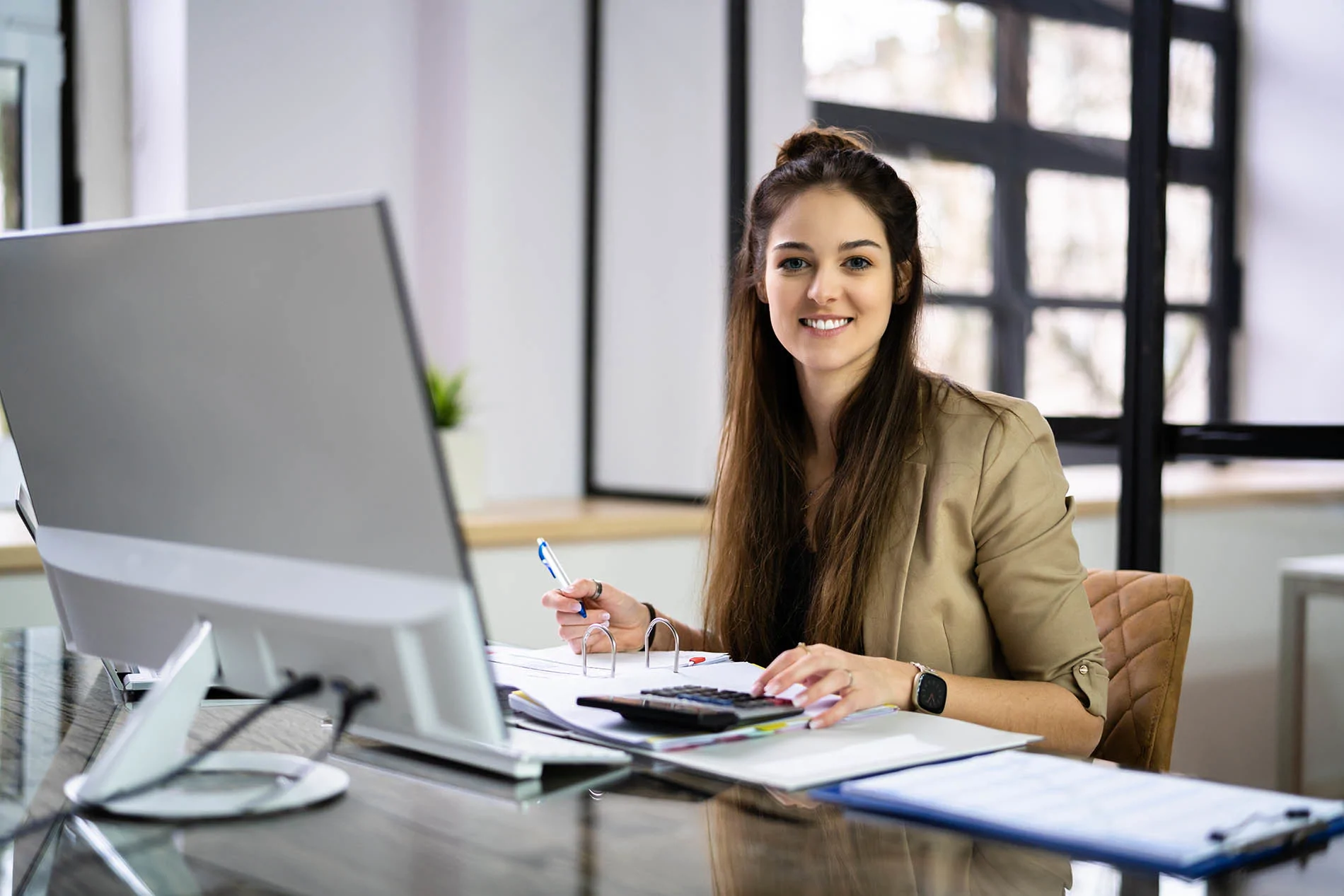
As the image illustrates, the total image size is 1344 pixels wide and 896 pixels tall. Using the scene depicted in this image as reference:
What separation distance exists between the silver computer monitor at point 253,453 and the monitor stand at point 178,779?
0.08 ft

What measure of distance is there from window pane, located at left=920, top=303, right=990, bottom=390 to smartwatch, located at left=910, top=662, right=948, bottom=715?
143cm

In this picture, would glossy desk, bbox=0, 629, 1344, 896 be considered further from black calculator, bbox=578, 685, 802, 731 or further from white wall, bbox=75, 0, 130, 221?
white wall, bbox=75, 0, 130, 221

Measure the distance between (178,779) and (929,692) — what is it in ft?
2.13

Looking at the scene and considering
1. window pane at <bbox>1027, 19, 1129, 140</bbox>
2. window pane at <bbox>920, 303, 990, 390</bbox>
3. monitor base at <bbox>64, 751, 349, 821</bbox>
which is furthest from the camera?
window pane at <bbox>920, 303, 990, 390</bbox>

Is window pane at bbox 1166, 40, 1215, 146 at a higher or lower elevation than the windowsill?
higher

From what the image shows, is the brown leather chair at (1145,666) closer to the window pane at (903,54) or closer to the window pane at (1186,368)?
the window pane at (1186,368)

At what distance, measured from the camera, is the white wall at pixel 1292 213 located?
207 cm

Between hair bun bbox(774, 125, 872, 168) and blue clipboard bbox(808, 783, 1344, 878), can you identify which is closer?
blue clipboard bbox(808, 783, 1344, 878)

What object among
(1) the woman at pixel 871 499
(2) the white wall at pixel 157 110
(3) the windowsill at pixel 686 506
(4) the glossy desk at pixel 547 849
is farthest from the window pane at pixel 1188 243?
(2) the white wall at pixel 157 110

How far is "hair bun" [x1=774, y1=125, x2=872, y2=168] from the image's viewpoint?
1.69 m

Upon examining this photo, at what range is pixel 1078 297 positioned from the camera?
2.46 meters

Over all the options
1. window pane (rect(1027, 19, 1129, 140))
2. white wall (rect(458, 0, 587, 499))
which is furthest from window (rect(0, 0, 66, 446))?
window pane (rect(1027, 19, 1129, 140))

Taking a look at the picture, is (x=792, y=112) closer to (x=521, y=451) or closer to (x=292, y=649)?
(x=521, y=451)

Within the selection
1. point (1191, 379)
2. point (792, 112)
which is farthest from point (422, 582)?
point (792, 112)
